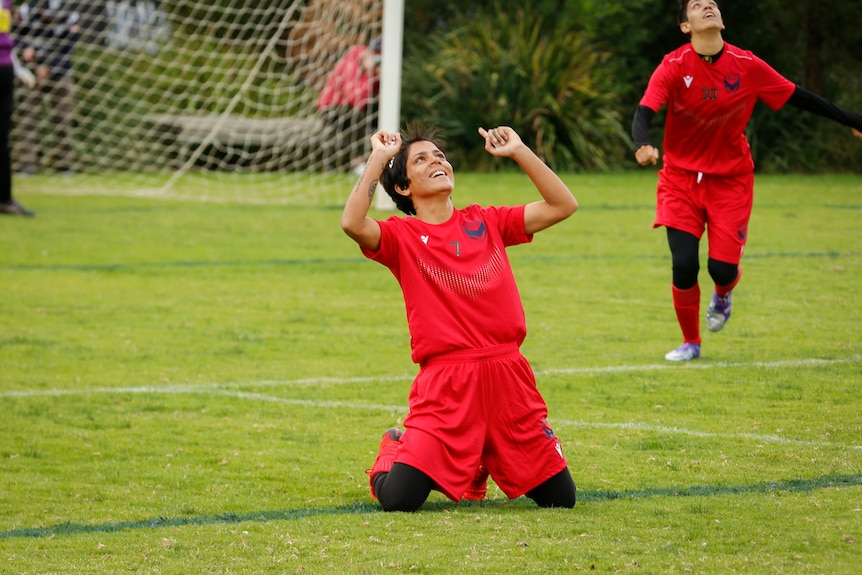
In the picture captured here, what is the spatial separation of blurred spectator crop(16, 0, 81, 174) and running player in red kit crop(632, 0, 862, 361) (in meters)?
12.2

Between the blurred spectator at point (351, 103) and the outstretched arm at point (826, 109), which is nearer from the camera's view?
the outstretched arm at point (826, 109)

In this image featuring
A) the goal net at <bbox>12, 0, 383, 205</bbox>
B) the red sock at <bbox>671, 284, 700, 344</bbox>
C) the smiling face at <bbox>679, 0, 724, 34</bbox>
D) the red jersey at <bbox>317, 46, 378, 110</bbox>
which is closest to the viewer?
the smiling face at <bbox>679, 0, 724, 34</bbox>

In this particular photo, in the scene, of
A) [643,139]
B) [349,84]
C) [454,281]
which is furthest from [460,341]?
[349,84]

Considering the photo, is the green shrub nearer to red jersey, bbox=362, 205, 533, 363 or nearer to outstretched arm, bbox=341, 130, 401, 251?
red jersey, bbox=362, 205, 533, 363

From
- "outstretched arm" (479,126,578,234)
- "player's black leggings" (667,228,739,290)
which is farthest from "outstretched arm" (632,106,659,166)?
"outstretched arm" (479,126,578,234)

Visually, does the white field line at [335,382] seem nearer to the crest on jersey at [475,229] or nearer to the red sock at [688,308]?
the red sock at [688,308]

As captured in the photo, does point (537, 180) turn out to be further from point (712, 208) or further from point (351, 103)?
point (351, 103)

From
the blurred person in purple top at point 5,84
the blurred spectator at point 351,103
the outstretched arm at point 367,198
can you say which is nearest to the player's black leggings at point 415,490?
the outstretched arm at point 367,198

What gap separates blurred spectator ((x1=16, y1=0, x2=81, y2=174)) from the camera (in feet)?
58.1

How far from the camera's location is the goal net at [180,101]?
17.9 meters

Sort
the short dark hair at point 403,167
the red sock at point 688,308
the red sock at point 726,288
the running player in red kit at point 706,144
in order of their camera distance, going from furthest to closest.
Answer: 1. the red sock at point 726,288
2. the red sock at point 688,308
3. the running player in red kit at point 706,144
4. the short dark hair at point 403,167

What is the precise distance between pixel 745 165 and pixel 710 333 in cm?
143

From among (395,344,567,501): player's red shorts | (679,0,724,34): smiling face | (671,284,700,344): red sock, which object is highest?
(679,0,724,34): smiling face

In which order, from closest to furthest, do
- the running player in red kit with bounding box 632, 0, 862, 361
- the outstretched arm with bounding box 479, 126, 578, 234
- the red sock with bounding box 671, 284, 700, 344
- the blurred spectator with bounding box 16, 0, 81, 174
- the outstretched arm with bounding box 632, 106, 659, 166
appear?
the outstretched arm with bounding box 479, 126, 578, 234 < the outstretched arm with bounding box 632, 106, 659, 166 < the running player in red kit with bounding box 632, 0, 862, 361 < the red sock with bounding box 671, 284, 700, 344 < the blurred spectator with bounding box 16, 0, 81, 174
